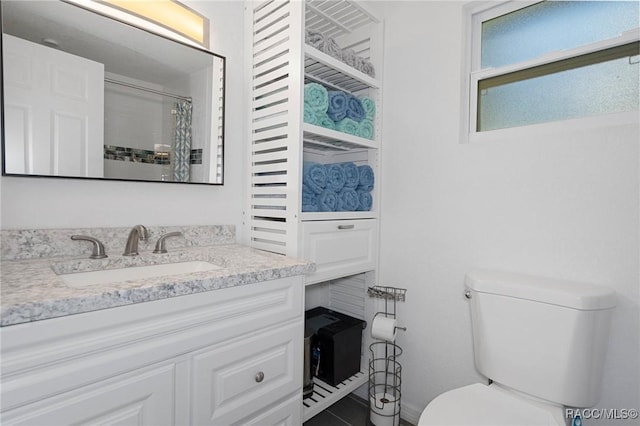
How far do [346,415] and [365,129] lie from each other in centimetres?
155

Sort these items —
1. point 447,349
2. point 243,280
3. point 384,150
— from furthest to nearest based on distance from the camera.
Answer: point 384,150 → point 447,349 → point 243,280

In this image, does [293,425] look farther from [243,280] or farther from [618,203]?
[618,203]

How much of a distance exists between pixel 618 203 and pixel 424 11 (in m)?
1.23

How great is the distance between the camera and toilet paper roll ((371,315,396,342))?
154 cm

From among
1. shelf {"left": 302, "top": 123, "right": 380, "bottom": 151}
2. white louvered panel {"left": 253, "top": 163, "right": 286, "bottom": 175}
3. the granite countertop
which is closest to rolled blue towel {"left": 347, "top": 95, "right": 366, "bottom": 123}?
shelf {"left": 302, "top": 123, "right": 380, "bottom": 151}

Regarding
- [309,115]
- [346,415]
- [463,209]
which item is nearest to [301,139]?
[309,115]

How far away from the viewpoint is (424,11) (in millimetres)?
1618

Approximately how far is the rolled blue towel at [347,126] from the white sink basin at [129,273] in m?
0.89

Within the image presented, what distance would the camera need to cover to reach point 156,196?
137cm

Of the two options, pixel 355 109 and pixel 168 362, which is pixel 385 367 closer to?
pixel 168 362

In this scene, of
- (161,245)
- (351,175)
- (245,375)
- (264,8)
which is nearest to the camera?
(245,375)

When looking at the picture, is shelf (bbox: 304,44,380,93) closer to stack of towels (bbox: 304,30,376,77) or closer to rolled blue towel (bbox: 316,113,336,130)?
stack of towels (bbox: 304,30,376,77)

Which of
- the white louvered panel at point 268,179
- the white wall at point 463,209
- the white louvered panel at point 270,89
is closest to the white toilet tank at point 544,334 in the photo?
the white wall at point 463,209

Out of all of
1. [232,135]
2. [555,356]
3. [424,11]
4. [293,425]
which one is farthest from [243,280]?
[424,11]
